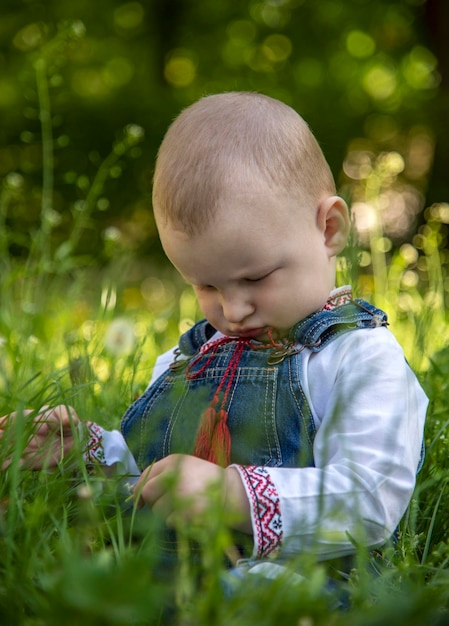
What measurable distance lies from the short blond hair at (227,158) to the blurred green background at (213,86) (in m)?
5.11

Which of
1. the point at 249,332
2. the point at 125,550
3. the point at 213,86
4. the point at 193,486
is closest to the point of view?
the point at 125,550

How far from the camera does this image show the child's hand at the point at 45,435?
1.67 m

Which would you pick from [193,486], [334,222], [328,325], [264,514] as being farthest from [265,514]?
[334,222]

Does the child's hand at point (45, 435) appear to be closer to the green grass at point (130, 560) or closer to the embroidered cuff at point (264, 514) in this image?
the green grass at point (130, 560)

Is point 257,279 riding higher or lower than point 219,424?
higher

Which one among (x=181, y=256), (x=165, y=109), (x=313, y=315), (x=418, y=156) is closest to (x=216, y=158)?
(x=181, y=256)

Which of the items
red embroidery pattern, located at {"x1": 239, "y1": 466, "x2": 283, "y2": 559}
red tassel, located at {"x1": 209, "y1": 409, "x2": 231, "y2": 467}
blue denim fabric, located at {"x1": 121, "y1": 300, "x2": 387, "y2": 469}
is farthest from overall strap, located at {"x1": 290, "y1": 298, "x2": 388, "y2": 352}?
red embroidery pattern, located at {"x1": 239, "y1": 466, "x2": 283, "y2": 559}

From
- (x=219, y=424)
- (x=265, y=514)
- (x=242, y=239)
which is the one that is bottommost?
(x=265, y=514)

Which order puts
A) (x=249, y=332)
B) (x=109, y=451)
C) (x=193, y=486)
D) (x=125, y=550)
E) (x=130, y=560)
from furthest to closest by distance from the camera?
(x=109, y=451) → (x=249, y=332) → (x=193, y=486) → (x=125, y=550) → (x=130, y=560)

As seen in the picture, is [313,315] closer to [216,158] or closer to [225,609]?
[216,158]

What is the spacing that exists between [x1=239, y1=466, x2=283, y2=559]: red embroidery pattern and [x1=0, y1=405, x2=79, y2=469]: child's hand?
0.39m

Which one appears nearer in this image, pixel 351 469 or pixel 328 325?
pixel 351 469

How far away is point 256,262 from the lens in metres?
1.69

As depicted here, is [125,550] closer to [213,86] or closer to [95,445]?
[95,445]
